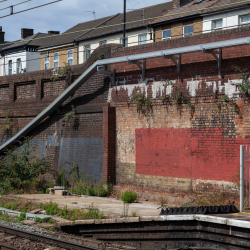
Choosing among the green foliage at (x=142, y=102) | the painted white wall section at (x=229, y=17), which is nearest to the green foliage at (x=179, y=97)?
the green foliage at (x=142, y=102)

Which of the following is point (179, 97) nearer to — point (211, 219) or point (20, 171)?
point (211, 219)

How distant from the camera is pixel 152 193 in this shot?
45.3ft

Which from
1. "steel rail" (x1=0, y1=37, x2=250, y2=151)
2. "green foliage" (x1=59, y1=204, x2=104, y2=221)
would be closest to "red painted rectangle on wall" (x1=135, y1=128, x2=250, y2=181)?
"steel rail" (x1=0, y1=37, x2=250, y2=151)

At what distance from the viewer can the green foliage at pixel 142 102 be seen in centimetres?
1420

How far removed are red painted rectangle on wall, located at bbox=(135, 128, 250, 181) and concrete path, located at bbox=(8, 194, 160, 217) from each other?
1.51m

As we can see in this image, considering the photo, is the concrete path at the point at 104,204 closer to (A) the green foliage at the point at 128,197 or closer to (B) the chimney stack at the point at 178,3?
(A) the green foliage at the point at 128,197

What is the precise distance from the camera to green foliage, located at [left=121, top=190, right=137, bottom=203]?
1347 cm

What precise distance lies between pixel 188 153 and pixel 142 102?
272cm

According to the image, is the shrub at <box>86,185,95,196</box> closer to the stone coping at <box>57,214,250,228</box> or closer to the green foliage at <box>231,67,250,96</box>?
the stone coping at <box>57,214,250,228</box>

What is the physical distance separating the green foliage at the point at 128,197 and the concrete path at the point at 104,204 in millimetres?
211

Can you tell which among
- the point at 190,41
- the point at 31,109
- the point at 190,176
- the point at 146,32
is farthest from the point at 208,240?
the point at 146,32

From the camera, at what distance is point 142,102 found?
14.4 m

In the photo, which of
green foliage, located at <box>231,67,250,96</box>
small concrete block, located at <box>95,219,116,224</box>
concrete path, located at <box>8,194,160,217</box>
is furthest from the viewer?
green foliage, located at <box>231,67,250,96</box>

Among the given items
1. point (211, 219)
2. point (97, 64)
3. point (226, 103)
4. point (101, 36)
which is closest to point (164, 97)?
point (226, 103)
